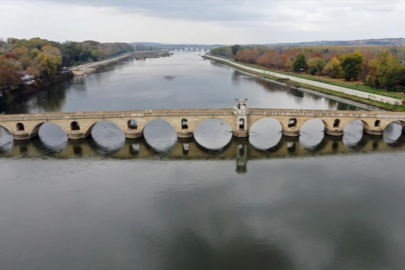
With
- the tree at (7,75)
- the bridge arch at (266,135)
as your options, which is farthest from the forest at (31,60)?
the bridge arch at (266,135)

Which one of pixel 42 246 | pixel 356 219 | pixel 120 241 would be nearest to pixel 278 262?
pixel 356 219

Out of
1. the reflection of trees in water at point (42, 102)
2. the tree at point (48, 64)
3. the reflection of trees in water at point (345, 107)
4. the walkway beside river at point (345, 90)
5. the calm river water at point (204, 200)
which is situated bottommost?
the calm river water at point (204, 200)

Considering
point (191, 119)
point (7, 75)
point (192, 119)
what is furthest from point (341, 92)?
point (7, 75)

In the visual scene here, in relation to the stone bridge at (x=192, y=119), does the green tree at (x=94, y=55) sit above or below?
above

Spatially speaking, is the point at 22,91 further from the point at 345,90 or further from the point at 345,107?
the point at 345,90

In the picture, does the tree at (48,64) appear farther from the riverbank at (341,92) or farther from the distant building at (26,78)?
the riverbank at (341,92)

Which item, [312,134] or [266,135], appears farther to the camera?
[266,135]

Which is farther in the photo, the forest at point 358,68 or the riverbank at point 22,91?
the riverbank at point 22,91
